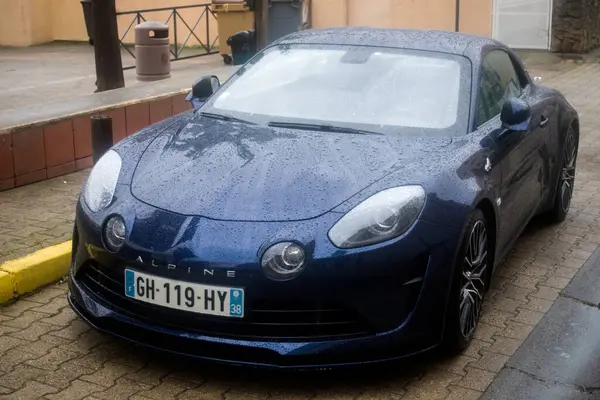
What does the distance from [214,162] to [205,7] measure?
48.3 ft

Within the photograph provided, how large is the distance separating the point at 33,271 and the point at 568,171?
367cm

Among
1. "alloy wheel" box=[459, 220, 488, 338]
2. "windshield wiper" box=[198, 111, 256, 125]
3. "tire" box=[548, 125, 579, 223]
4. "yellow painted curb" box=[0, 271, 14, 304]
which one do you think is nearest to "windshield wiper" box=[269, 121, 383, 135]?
"windshield wiper" box=[198, 111, 256, 125]

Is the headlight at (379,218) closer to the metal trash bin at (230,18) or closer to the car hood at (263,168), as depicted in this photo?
the car hood at (263,168)

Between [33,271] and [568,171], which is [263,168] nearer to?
[33,271]

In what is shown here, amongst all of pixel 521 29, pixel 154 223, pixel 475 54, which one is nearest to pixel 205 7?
pixel 521 29

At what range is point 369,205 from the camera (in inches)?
150

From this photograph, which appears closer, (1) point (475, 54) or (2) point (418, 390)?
(2) point (418, 390)

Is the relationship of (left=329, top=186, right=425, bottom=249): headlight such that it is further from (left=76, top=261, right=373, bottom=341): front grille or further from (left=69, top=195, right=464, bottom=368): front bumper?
(left=76, top=261, right=373, bottom=341): front grille

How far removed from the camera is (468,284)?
165 inches

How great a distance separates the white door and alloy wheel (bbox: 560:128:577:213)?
10.9 meters

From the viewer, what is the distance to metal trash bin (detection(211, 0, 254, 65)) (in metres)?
16.4

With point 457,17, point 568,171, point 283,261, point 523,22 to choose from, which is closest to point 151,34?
point 568,171

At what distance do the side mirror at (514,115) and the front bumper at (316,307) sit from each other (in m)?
1.10

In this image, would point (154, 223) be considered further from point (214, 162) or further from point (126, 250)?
point (214, 162)
